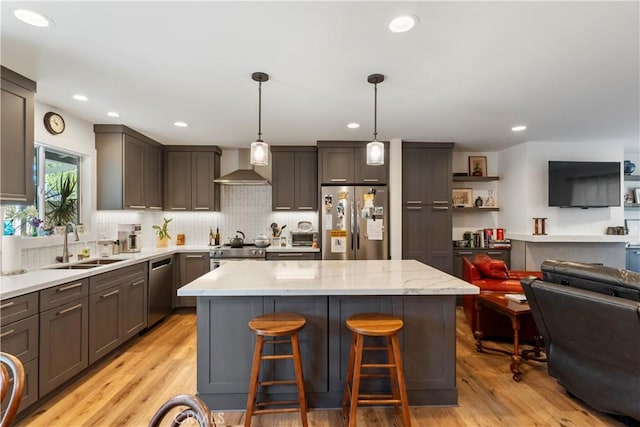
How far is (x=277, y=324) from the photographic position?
6.19 ft

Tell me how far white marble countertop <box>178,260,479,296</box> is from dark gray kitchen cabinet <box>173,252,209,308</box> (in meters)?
1.82

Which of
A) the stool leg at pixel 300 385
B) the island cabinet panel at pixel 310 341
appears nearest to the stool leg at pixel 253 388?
the stool leg at pixel 300 385

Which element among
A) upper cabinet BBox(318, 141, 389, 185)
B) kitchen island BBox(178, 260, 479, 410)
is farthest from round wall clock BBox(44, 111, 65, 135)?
upper cabinet BBox(318, 141, 389, 185)

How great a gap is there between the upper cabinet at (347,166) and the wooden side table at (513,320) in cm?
208

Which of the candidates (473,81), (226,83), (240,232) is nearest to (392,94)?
(473,81)

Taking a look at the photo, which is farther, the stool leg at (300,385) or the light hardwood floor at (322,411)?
the light hardwood floor at (322,411)

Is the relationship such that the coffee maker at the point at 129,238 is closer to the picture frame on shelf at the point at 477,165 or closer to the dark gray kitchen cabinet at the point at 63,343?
the dark gray kitchen cabinet at the point at 63,343

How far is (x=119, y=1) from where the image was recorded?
151 centimetres

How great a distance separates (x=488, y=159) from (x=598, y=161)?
4.80ft

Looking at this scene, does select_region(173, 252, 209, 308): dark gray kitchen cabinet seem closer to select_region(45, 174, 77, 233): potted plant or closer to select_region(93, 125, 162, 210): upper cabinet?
select_region(93, 125, 162, 210): upper cabinet

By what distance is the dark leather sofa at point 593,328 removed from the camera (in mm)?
1742

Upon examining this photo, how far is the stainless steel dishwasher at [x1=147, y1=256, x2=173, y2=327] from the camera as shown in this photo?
3.64 m

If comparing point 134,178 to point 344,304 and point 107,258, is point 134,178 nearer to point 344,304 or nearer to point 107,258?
point 107,258

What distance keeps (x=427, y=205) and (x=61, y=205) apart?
178 inches
